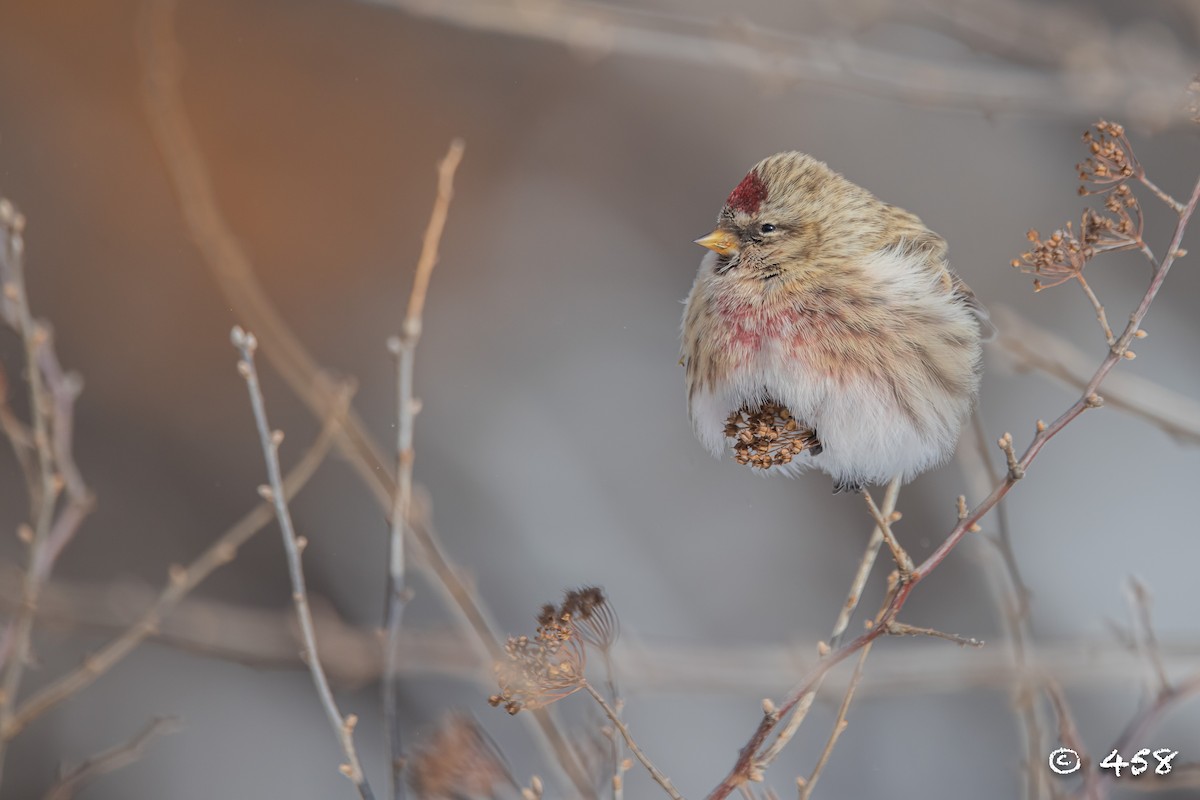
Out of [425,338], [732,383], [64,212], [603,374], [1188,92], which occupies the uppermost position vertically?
[64,212]

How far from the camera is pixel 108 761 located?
3.72 ft

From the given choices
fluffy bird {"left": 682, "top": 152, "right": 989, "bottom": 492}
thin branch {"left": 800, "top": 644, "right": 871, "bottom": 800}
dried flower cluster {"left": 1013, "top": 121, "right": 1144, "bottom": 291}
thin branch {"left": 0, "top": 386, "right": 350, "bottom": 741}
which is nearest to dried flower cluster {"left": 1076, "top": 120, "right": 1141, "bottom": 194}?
dried flower cluster {"left": 1013, "top": 121, "right": 1144, "bottom": 291}

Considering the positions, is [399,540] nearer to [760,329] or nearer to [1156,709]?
[760,329]

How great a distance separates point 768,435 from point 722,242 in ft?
0.48

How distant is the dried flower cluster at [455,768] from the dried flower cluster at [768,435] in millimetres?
314

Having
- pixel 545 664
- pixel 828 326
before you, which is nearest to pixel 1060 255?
pixel 828 326

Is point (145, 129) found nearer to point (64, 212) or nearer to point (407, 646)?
point (64, 212)

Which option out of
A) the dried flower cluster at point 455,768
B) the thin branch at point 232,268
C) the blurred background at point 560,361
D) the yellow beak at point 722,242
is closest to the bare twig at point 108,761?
the blurred background at point 560,361

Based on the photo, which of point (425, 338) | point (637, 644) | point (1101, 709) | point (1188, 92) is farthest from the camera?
point (425, 338)

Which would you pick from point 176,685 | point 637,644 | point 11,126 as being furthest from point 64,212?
point 637,644

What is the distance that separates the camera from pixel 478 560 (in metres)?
1.25

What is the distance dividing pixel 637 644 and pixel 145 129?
2.84ft

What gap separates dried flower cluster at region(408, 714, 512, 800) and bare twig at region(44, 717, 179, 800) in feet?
1.49

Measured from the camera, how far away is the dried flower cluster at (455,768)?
2.74 feet
